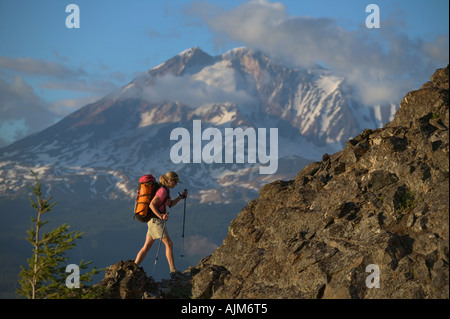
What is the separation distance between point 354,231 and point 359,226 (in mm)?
227

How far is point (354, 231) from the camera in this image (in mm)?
19781

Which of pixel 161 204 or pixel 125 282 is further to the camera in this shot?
pixel 161 204

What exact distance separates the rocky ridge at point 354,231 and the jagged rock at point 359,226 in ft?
0.11

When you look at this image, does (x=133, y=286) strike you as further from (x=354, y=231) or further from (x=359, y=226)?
(x=359, y=226)

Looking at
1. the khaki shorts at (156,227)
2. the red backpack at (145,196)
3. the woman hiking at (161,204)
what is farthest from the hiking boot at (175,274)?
the red backpack at (145,196)

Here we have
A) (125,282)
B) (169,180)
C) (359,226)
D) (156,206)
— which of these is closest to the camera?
(359,226)

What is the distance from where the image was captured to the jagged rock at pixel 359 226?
17547 mm

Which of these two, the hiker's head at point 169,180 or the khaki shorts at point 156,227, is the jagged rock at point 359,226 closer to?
the khaki shorts at point 156,227

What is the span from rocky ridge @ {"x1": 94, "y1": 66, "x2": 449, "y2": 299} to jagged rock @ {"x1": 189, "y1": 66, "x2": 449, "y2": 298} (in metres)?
0.03

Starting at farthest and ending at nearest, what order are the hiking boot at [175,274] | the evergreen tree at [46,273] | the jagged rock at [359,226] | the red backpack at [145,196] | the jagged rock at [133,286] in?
the hiking boot at [175,274] < the red backpack at [145,196] < the jagged rock at [133,286] < the evergreen tree at [46,273] < the jagged rock at [359,226]

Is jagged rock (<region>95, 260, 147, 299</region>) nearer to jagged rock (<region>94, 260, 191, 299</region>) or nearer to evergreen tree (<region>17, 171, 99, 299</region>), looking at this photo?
jagged rock (<region>94, 260, 191, 299</region>)

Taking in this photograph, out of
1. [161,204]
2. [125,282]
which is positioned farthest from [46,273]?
[161,204]
